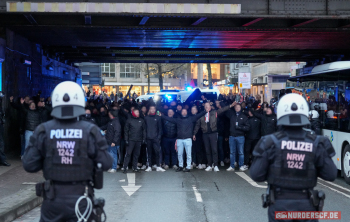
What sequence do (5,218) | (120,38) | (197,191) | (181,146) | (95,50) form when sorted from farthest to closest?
(95,50) → (120,38) → (181,146) → (197,191) → (5,218)

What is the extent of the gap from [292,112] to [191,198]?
5109mm

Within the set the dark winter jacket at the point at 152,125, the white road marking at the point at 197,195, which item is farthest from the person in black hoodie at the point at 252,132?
the white road marking at the point at 197,195

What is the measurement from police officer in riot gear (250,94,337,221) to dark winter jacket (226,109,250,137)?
8.31 metres

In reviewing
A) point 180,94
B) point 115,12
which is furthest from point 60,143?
point 180,94

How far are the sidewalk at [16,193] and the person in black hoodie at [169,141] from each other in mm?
3688

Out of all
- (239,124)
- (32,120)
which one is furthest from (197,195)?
(32,120)

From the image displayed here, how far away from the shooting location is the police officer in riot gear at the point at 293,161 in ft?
13.3

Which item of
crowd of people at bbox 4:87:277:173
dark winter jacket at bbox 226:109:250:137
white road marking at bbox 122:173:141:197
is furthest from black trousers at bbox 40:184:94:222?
dark winter jacket at bbox 226:109:250:137

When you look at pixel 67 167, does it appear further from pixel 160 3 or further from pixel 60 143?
pixel 160 3

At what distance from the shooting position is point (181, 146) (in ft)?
40.8

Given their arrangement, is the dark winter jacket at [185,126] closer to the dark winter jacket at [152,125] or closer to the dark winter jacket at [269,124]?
the dark winter jacket at [152,125]

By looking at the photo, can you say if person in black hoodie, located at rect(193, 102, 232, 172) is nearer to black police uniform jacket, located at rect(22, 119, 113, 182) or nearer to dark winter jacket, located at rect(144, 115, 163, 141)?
dark winter jacket, located at rect(144, 115, 163, 141)

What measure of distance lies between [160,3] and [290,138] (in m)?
9.80

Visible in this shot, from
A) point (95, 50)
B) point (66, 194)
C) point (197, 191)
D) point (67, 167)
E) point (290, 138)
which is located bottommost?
point (197, 191)
